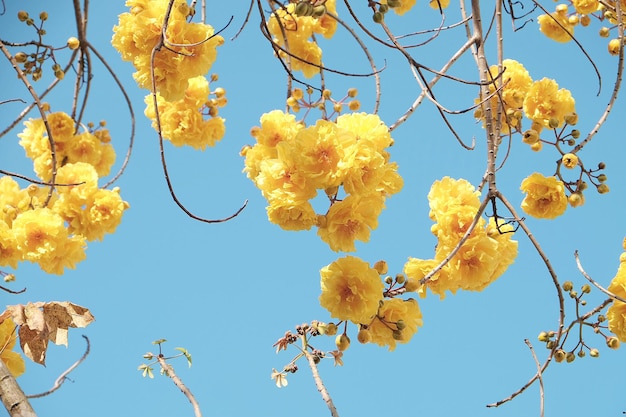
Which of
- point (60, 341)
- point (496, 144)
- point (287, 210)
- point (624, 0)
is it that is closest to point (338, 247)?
point (287, 210)

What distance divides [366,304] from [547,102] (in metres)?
1.01

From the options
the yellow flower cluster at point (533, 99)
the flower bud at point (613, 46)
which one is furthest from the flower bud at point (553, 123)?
the flower bud at point (613, 46)

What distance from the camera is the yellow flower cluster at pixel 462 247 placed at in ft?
5.06

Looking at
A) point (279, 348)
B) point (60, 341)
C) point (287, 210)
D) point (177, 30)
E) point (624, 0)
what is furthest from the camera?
point (624, 0)

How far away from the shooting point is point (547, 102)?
6.81 feet

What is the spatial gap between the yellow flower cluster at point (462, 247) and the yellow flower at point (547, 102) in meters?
0.58

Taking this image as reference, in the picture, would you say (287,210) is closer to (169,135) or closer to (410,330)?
(410,330)

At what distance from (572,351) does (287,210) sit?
995 mm

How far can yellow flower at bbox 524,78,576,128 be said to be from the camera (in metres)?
2.06

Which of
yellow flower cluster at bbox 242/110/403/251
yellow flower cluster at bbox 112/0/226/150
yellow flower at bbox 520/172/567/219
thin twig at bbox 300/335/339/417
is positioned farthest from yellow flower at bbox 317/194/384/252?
yellow flower at bbox 520/172/567/219

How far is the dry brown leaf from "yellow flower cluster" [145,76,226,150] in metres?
0.82

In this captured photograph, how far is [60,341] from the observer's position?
1514 mm

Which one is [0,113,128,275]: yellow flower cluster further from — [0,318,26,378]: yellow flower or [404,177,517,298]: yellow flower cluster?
[404,177,517,298]: yellow flower cluster

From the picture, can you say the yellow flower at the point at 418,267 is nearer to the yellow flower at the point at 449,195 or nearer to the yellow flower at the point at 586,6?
the yellow flower at the point at 449,195
